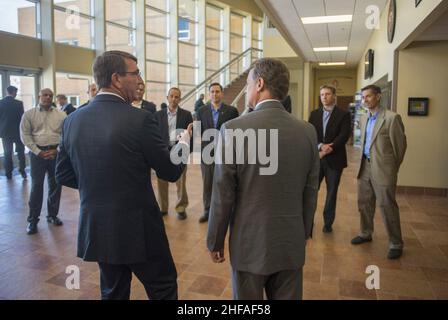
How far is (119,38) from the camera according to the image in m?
10.9

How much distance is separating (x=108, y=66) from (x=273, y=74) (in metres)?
0.74

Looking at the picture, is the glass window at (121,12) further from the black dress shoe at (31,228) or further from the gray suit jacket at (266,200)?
the gray suit jacket at (266,200)

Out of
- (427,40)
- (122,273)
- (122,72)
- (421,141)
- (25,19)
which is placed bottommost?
(122,273)

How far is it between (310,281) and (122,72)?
2.08m

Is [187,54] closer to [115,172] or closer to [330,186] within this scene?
[330,186]

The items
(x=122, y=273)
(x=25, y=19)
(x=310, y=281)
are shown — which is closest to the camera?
(x=122, y=273)

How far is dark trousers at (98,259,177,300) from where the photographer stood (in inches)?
70.8

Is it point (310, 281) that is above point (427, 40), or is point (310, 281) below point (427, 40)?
below

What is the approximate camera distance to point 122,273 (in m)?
1.82

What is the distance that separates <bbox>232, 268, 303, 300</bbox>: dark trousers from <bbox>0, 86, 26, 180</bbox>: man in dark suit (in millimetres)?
6578
